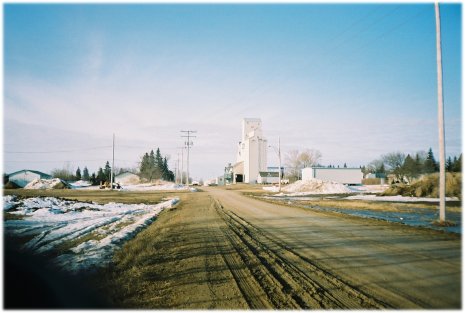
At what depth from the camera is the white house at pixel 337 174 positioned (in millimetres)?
78688

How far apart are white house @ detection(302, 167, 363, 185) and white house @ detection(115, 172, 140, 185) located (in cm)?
6307

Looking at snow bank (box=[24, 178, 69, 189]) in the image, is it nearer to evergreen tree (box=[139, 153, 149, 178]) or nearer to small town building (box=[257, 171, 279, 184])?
evergreen tree (box=[139, 153, 149, 178])

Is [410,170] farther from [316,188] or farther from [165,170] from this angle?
[165,170]

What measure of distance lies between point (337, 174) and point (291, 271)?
257 feet

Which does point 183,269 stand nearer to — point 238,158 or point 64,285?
point 64,285

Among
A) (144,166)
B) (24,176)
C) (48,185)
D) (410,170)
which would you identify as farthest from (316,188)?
(24,176)

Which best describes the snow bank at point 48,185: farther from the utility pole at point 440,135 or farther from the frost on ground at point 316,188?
the utility pole at point 440,135

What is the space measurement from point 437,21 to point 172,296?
15.5 m

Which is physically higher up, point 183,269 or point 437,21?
point 437,21

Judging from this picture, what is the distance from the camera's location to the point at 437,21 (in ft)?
44.4

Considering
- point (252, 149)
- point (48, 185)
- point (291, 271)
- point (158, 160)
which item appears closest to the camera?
point (291, 271)

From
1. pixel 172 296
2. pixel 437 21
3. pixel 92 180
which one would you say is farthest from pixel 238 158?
pixel 172 296

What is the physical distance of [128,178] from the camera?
4633 inches

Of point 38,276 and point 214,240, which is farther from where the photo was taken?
point 214,240
